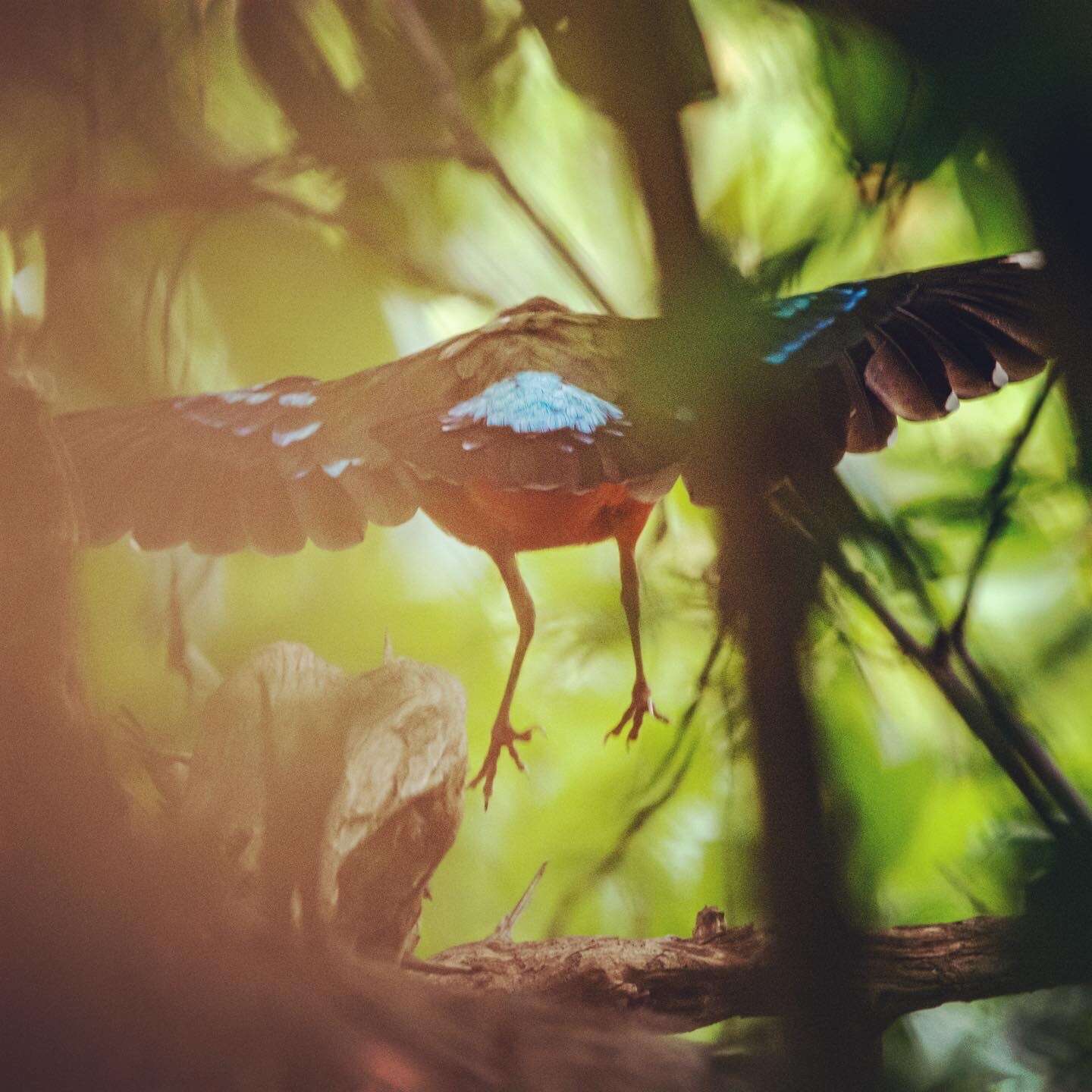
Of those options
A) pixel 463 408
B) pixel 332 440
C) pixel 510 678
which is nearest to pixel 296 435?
pixel 332 440

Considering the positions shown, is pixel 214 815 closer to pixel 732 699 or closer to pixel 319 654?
pixel 319 654

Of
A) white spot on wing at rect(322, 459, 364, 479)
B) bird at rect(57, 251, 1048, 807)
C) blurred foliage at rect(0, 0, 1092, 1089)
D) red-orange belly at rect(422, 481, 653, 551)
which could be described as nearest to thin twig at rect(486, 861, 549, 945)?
blurred foliage at rect(0, 0, 1092, 1089)

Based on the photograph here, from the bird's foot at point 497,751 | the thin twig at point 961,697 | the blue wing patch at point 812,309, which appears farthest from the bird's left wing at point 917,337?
the bird's foot at point 497,751

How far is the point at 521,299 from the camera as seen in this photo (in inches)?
36.6

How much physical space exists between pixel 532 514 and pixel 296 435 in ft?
0.76

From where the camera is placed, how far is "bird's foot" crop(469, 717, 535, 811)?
85 cm

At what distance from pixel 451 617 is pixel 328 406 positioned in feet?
0.74

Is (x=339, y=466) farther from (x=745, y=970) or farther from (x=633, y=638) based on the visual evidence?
(x=745, y=970)

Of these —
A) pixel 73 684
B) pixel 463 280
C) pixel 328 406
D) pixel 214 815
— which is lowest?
pixel 214 815

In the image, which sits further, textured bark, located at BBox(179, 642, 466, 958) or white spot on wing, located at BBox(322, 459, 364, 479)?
white spot on wing, located at BBox(322, 459, 364, 479)

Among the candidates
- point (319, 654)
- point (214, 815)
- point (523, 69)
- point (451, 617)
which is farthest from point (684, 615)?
point (523, 69)

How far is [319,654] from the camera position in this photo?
871 millimetres

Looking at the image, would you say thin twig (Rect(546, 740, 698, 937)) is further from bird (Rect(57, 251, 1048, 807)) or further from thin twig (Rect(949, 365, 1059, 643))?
thin twig (Rect(949, 365, 1059, 643))

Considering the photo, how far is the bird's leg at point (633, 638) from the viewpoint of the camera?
0.86 metres
